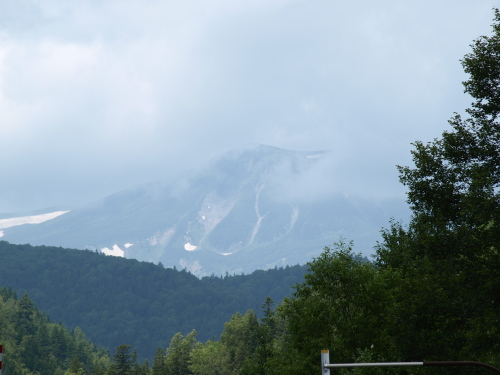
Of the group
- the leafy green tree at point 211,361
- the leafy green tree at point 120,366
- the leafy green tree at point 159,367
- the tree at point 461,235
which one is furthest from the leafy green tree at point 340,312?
the leafy green tree at point 159,367

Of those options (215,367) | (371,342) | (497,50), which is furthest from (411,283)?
(215,367)

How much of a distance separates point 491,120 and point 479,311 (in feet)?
30.6

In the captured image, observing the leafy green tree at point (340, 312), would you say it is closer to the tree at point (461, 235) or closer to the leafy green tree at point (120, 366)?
the tree at point (461, 235)

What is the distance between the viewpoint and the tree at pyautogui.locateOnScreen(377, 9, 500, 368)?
3262 cm

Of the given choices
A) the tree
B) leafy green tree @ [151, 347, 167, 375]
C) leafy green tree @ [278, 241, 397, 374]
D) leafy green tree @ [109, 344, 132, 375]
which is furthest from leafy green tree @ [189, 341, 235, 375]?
the tree

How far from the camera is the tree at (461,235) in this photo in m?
32.6

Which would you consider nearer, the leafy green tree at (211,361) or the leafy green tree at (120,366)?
the leafy green tree at (120,366)

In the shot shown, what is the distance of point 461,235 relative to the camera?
34125 millimetres

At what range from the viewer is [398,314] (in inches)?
1425

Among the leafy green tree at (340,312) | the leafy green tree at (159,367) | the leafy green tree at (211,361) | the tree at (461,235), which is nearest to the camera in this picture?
the tree at (461,235)

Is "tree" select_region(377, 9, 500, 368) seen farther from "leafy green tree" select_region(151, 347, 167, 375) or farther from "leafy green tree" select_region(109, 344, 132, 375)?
"leafy green tree" select_region(151, 347, 167, 375)

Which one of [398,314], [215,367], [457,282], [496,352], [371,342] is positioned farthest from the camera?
[215,367]

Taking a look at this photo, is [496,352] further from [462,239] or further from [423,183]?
[423,183]

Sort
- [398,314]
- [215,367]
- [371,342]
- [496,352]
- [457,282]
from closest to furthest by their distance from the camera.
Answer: [496,352] → [457,282] → [398,314] → [371,342] → [215,367]
